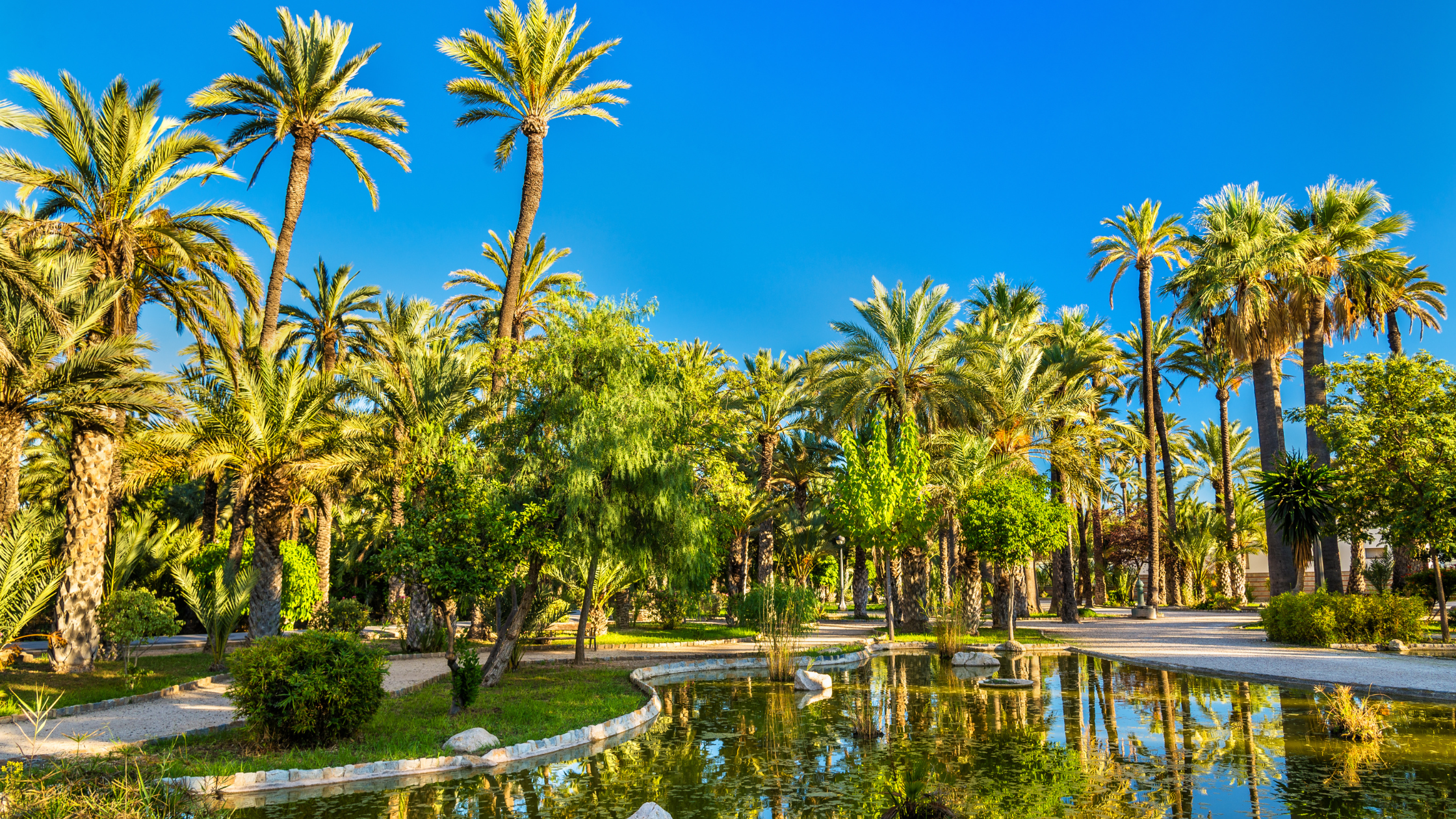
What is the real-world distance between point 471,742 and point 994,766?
20.9 ft

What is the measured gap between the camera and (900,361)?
29.0 meters

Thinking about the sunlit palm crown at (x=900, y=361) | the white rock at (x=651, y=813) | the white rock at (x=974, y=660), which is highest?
the sunlit palm crown at (x=900, y=361)

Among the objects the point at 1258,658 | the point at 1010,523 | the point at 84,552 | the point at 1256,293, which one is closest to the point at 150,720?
the point at 84,552

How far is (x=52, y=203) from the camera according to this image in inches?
773

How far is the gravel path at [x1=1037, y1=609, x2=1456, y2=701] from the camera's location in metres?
15.0

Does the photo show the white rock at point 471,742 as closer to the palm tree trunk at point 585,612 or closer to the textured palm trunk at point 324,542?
the palm tree trunk at point 585,612

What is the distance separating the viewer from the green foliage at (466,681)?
41.5 ft

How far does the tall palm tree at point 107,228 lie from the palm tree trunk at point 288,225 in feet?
3.75

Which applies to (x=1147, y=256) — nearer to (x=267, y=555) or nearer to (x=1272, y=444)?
(x=1272, y=444)

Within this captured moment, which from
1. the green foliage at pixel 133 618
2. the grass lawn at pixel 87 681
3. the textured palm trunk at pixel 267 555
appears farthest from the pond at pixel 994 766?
the textured palm trunk at pixel 267 555

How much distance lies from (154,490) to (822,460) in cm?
2773

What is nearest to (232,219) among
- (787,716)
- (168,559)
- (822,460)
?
(168,559)

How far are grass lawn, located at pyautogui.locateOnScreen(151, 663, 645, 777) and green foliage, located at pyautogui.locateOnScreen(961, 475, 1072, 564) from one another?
1339 centimetres

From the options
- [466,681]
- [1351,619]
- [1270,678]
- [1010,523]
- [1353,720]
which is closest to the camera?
[1353,720]
